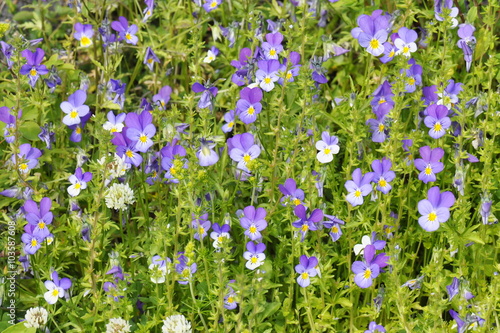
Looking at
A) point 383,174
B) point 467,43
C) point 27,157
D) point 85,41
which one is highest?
point 467,43

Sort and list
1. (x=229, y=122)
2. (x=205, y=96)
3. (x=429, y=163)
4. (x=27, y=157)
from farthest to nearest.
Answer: (x=229, y=122) < (x=27, y=157) < (x=205, y=96) < (x=429, y=163)

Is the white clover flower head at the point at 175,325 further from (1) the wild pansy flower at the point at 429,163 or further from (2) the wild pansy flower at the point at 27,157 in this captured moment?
(1) the wild pansy flower at the point at 429,163

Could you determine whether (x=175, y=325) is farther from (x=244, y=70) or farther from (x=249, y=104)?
(x=244, y=70)

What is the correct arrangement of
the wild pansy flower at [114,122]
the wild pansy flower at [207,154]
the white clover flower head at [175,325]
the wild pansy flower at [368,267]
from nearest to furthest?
the white clover flower head at [175,325]
the wild pansy flower at [368,267]
the wild pansy flower at [207,154]
the wild pansy flower at [114,122]

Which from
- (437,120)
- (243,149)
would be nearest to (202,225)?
(243,149)

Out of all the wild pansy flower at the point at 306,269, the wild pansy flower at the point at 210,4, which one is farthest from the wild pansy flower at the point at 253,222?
the wild pansy flower at the point at 210,4

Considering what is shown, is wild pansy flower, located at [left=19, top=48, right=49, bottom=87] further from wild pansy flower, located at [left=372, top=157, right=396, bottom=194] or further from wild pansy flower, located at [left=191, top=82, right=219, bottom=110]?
wild pansy flower, located at [left=372, top=157, right=396, bottom=194]

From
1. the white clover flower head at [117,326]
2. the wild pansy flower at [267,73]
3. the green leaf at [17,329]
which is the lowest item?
the green leaf at [17,329]

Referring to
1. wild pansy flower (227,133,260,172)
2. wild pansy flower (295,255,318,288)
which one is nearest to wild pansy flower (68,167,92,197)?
wild pansy flower (227,133,260,172)
